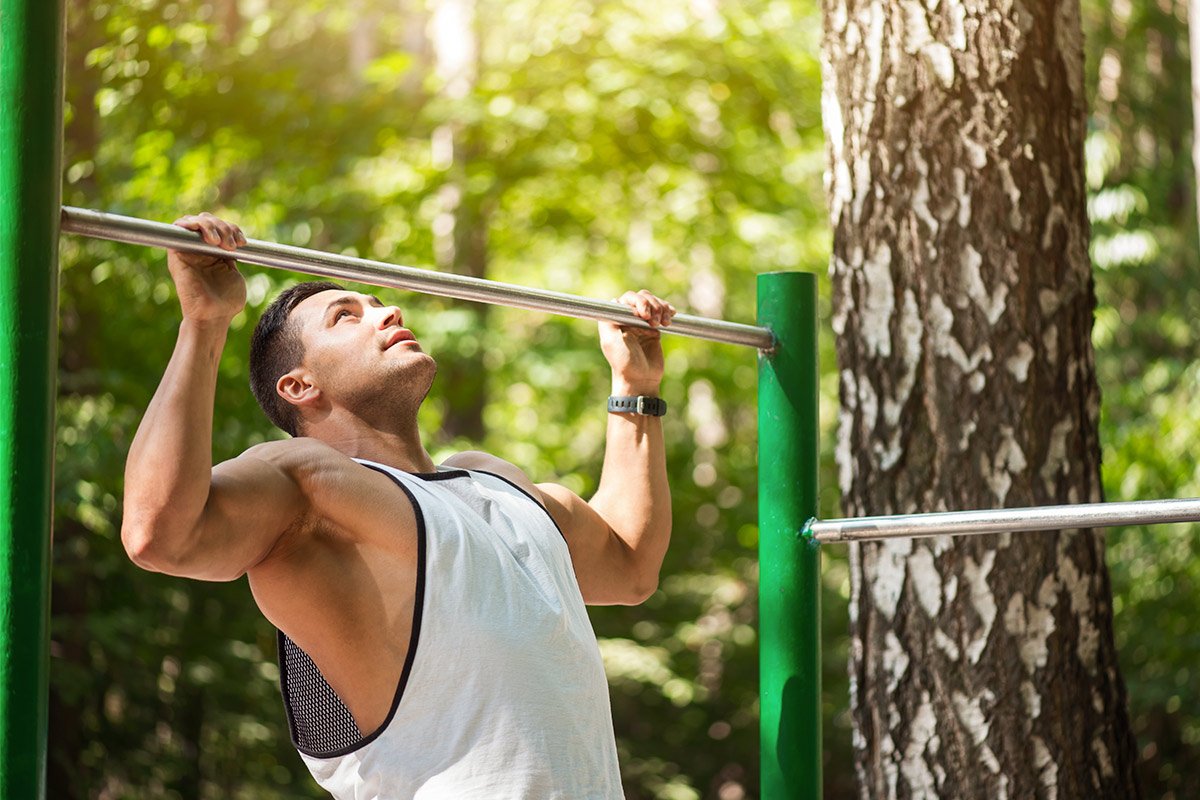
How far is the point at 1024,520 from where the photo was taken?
167 cm

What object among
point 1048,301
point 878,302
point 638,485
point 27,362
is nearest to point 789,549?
point 638,485

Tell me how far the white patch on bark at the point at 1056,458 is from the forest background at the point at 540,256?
3.87m

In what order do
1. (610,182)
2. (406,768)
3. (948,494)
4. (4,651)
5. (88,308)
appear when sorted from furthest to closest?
(610,182) < (88,308) < (948,494) < (406,768) < (4,651)

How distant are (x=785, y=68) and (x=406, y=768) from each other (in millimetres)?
7104

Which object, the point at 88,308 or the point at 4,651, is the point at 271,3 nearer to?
the point at 88,308

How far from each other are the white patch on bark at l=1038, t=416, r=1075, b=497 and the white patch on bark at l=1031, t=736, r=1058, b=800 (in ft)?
1.40

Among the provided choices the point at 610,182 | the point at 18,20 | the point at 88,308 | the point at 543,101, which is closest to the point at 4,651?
the point at 18,20

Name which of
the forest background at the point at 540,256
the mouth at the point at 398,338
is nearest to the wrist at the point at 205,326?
the mouth at the point at 398,338

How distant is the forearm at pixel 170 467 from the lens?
4.39 feet

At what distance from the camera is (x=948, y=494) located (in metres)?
2.42

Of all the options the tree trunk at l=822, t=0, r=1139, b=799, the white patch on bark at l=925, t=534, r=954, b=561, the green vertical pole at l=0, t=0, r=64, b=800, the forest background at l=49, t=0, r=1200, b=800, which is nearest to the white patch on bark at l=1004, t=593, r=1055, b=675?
the tree trunk at l=822, t=0, r=1139, b=799

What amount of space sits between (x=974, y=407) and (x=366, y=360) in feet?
3.73

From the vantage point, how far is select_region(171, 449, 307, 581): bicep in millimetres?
1395

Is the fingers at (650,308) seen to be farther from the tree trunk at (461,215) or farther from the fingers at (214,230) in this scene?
the tree trunk at (461,215)
